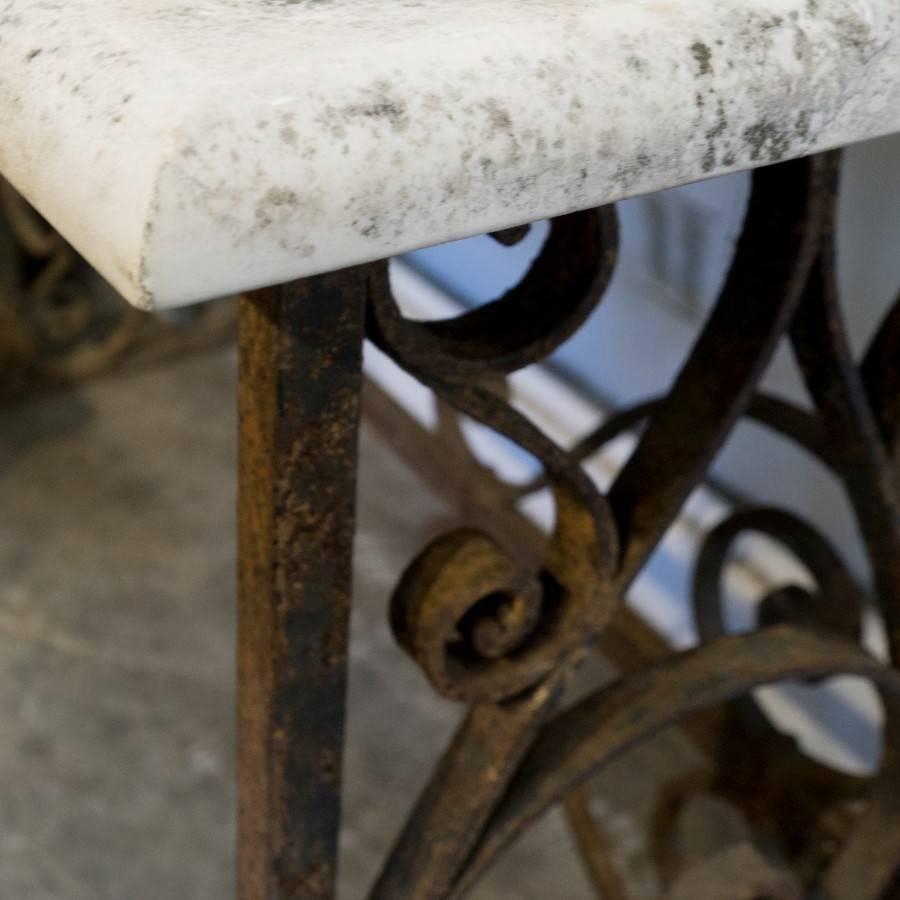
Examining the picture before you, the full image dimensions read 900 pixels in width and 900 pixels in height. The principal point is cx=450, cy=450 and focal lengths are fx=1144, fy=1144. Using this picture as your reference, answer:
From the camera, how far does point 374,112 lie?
24cm

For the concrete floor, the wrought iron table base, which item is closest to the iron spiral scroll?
the wrought iron table base

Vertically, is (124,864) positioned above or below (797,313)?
below

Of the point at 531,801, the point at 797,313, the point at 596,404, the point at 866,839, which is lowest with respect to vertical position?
the point at 596,404

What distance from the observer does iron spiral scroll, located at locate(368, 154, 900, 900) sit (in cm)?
38

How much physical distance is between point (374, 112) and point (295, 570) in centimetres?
17

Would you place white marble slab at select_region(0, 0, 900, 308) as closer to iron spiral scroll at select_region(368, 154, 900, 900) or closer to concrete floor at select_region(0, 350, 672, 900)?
iron spiral scroll at select_region(368, 154, 900, 900)

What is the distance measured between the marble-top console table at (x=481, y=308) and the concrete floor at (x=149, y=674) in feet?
1.62

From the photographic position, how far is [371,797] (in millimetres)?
1027

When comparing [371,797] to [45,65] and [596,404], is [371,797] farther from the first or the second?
[45,65]

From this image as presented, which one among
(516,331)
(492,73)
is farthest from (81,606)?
(492,73)

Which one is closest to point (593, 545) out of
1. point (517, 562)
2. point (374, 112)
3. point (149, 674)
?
point (517, 562)

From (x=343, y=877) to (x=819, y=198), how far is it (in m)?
0.74

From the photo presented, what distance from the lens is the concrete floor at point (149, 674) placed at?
3.17 feet

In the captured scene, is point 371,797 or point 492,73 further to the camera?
point 371,797
